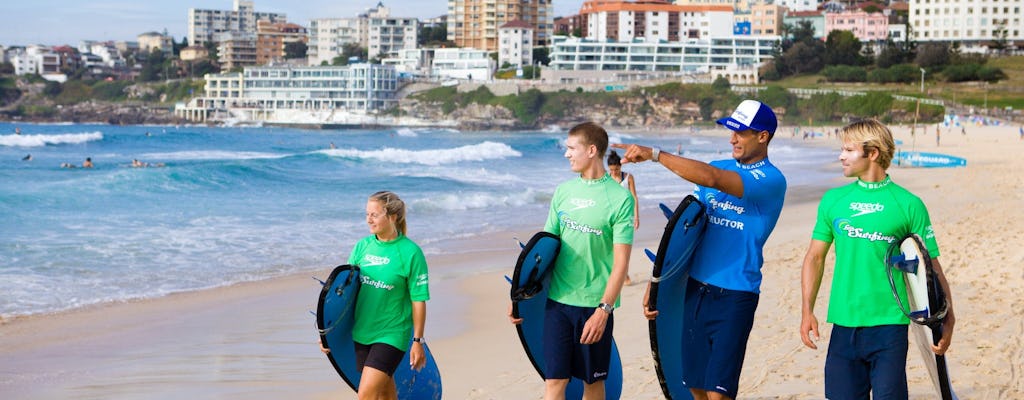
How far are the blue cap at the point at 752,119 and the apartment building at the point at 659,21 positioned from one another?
126497mm

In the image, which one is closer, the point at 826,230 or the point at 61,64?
the point at 826,230

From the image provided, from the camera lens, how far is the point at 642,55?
122812mm

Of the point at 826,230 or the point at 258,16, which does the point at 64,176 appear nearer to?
the point at 826,230

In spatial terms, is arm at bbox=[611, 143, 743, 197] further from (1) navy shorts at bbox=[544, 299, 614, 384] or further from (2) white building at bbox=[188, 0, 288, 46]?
(2) white building at bbox=[188, 0, 288, 46]

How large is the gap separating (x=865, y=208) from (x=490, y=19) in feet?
456

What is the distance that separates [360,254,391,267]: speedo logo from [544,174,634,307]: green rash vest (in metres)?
0.69

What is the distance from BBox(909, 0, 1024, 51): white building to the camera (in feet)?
374

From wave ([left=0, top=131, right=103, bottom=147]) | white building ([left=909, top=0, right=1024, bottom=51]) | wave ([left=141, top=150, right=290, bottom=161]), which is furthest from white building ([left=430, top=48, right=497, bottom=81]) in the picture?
wave ([left=141, top=150, right=290, bottom=161])

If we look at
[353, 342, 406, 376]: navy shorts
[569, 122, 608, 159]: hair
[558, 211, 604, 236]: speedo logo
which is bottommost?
[353, 342, 406, 376]: navy shorts

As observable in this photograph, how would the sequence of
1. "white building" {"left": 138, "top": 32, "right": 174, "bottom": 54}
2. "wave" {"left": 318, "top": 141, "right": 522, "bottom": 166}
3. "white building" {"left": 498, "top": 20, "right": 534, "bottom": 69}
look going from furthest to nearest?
1. "white building" {"left": 138, "top": 32, "right": 174, "bottom": 54}
2. "white building" {"left": 498, "top": 20, "right": 534, "bottom": 69}
3. "wave" {"left": 318, "top": 141, "right": 522, "bottom": 166}

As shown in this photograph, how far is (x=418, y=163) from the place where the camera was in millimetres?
42500

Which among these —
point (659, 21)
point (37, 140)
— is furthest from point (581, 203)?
point (659, 21)

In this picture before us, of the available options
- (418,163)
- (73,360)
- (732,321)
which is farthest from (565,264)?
(418,163)

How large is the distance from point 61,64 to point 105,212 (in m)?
153
